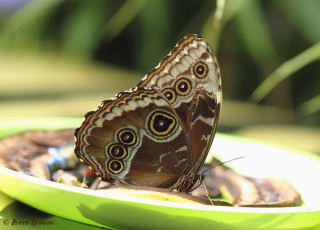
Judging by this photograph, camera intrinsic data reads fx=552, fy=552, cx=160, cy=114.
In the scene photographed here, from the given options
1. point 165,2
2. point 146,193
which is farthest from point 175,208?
point 165,2

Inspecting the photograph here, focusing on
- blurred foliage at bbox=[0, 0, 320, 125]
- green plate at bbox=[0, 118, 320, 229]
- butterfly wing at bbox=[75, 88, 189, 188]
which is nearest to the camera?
green plate at bbox=[0, 118, 320, 229]

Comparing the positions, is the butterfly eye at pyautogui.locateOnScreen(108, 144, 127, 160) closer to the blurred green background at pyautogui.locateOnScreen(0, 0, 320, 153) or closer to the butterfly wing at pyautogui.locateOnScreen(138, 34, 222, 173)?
the butterfly wing at pyautogui.locateOnScreen(138, 34, 222, 173)

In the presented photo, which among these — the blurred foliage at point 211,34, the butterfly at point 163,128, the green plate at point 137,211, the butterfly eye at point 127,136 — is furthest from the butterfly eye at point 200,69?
the blurred foliage at point 211,34

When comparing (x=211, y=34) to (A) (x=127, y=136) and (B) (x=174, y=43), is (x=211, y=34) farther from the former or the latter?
(A) (x=127, y=136)

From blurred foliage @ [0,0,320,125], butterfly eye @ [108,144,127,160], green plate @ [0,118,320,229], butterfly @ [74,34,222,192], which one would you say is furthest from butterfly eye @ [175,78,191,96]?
blurred foliage @ [0,0,320,125]

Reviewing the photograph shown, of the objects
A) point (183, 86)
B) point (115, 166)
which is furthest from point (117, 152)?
point (183, 86)

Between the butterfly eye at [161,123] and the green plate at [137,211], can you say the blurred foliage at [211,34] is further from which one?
the green plate at [137,211]
